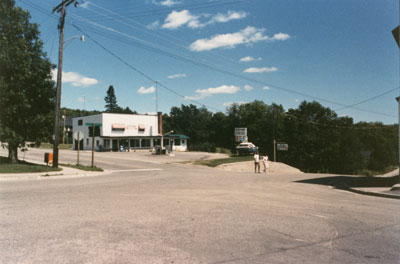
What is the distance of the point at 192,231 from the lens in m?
6.18

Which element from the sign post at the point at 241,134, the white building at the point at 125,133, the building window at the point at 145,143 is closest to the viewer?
the white building at the point at 125,133

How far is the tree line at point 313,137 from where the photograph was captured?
7725 centimetres

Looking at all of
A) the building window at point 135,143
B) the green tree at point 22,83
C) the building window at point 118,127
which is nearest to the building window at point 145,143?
the building window at point 135,143

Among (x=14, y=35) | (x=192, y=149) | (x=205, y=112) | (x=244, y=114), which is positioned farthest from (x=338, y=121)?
(x=14, y=35)

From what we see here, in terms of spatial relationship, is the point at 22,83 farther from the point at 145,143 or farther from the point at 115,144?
the point at 145,143

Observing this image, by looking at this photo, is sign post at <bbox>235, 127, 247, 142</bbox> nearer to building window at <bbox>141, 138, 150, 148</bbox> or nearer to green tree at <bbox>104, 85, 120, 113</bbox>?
building window at <bbox>141, 138, 150, 148</bbox>

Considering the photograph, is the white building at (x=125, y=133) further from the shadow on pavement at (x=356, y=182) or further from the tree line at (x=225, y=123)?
the shadow on pavement at (x=356, y=182)

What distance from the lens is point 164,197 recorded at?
10430mm

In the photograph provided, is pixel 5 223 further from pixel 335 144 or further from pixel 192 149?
pixel 335 144

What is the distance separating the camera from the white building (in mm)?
55306

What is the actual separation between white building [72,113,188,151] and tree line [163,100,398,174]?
9.17 metres

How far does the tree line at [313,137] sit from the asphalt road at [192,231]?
187ft

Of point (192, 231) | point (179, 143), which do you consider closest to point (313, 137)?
point (179, 143)

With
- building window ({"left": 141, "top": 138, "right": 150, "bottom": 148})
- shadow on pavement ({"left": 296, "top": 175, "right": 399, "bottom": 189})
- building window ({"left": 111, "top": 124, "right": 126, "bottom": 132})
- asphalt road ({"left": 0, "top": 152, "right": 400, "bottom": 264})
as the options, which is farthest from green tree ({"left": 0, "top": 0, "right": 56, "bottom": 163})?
building window ({"left": 141, "top": 138, "right": 150, "bottom": 148})
